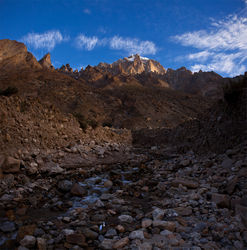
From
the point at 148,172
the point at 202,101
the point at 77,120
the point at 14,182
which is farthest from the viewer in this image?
the point at 202,101

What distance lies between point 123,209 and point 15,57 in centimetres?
4928

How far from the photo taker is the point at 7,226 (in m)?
2.65

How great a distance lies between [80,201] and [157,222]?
169 cm

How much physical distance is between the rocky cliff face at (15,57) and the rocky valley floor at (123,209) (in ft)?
139

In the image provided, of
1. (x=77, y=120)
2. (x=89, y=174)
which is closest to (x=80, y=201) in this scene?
(x=89, y=174)

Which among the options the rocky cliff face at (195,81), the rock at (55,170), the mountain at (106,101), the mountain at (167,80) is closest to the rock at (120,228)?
the rock at (55,170)

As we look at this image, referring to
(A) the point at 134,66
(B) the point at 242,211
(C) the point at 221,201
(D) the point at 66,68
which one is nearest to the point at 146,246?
(B) the point at 242,211

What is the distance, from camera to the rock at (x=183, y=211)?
2996mm

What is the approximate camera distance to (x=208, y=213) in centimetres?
294

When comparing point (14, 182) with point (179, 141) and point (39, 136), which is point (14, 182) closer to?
point (39, 136)

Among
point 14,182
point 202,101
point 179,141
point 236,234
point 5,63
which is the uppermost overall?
point 5,63

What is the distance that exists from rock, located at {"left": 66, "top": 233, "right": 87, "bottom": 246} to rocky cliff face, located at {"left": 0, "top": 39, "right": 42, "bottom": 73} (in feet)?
146

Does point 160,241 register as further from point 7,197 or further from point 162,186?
point 7,197

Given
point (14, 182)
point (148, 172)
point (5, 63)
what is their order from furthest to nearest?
1. point (5, 63)
2. point (148, 172)
3. point (14, 182)
